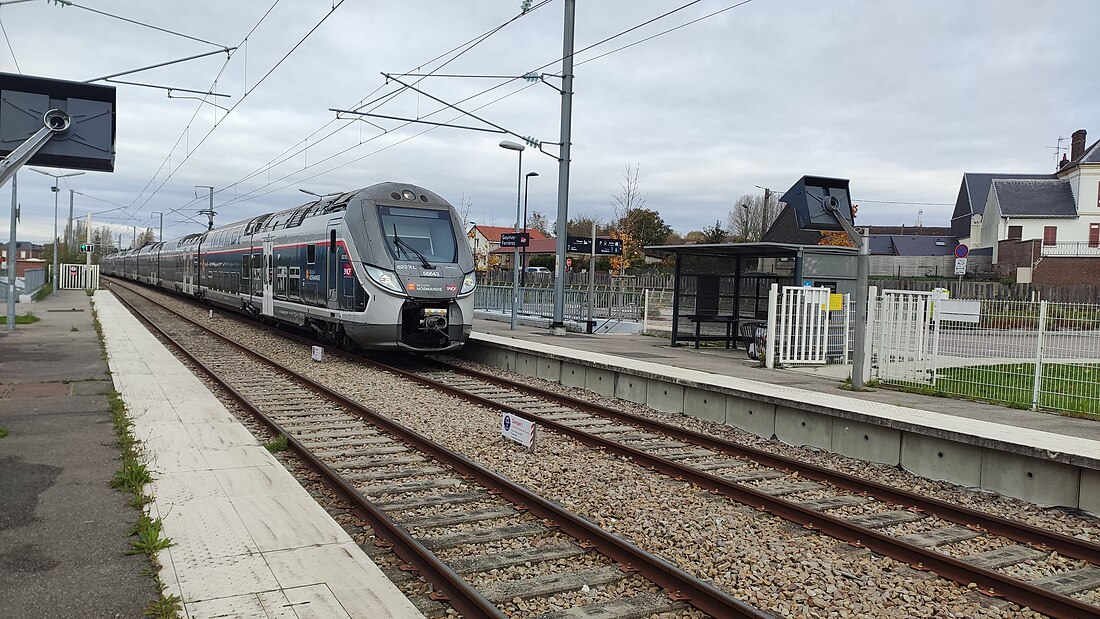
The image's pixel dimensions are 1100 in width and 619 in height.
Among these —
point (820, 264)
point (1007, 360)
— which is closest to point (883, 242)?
point (820, 264)

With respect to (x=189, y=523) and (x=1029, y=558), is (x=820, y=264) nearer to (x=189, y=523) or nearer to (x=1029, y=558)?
(x=1029, y=558)

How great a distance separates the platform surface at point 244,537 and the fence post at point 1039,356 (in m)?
9.67

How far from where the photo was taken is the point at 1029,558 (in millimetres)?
6184

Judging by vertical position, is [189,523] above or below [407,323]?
below

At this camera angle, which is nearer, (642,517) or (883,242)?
(642,517)

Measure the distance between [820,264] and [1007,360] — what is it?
5661mm

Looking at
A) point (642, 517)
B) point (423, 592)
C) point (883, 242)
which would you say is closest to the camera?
point (423, 592)

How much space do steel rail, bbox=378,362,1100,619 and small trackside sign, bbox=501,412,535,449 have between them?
0.88 m

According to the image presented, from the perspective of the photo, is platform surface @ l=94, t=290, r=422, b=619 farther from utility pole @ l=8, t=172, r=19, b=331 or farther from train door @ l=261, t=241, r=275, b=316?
utility pole @ l=8, t=172, r=19, b=331

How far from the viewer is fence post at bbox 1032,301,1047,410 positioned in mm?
11000

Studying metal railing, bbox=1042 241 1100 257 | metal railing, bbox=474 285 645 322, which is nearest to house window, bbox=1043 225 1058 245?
metal railing, bbox=1042 241 1100 257

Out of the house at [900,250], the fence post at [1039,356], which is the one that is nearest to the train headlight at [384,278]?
the fence post at [1039,356]

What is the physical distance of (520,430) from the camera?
9.18m

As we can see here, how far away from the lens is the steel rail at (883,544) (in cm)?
505
